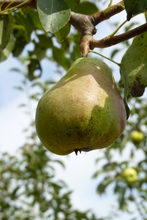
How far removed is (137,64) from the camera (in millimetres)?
1138

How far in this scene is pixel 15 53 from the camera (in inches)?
78.2

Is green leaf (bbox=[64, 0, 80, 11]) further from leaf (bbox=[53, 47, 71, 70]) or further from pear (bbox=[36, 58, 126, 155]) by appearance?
leaf (bbox=[53, 47, 71, 70])

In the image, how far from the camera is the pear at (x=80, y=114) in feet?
3.02

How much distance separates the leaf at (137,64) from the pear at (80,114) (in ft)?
0.31

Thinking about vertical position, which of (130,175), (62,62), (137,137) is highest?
(62,62)

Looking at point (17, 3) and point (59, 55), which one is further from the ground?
point (17, 3)

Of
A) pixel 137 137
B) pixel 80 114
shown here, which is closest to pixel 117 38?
pixel 80 114

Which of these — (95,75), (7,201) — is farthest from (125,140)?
(95,75)

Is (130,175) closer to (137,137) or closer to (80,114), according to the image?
(137,137)

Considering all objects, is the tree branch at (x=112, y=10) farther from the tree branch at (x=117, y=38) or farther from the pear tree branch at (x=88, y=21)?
the tree branch at (x=117, y=38)

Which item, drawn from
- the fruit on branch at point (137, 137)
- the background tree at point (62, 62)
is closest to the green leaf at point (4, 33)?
the background tree at point (62, 62)

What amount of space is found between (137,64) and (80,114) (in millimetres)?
337

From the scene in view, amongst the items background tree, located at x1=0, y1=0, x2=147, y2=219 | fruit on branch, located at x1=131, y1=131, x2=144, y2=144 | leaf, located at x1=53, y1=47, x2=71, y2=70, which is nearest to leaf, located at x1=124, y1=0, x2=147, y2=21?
background tree, located at x1=0, y1=0, x2=147, y2=219

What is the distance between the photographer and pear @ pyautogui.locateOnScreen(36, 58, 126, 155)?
3.02 feet
